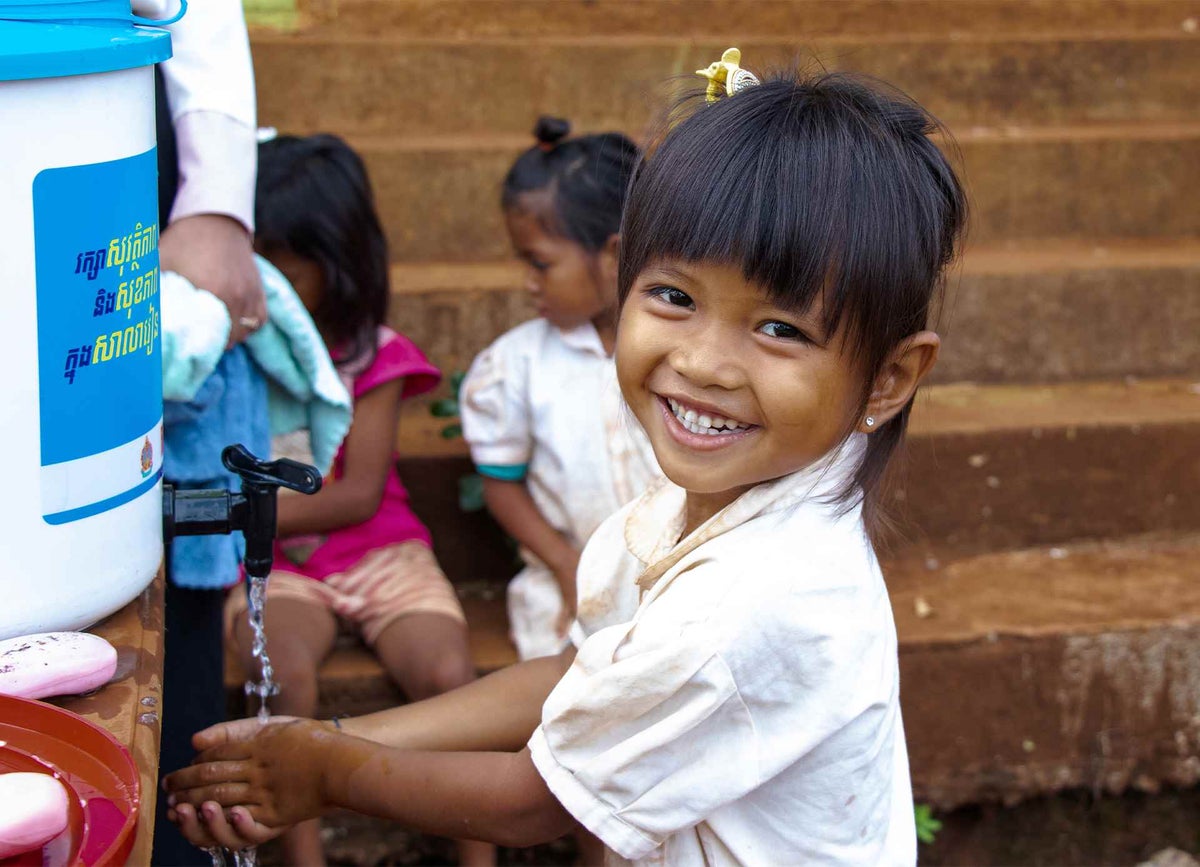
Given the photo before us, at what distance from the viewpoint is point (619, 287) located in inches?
56.3

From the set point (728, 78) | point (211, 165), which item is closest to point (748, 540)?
point (728, 78)

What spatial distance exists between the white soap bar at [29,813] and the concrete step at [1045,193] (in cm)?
262

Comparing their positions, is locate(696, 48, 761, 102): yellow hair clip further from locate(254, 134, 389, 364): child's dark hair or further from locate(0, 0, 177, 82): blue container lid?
locate(254, 134, 389, 364): child's dark hair

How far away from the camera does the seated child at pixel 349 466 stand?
2.58 meters

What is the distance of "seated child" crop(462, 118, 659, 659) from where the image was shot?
269cm

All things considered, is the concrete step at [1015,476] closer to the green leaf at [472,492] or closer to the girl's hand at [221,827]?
the green leaf at [472,492]

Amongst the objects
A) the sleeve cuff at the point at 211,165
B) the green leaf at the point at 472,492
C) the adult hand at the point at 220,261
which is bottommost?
the green leaf at the point at 472,492

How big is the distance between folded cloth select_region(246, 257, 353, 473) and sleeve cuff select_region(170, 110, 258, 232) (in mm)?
159

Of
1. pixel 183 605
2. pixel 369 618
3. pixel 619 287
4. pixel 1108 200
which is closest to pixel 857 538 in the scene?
pixel 619 287

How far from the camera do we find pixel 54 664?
1.06 m

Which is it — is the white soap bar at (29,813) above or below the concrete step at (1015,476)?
above

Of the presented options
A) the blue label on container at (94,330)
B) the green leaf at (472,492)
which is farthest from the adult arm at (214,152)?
the green leaf at (472,492)

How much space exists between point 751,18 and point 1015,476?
5.12 feet

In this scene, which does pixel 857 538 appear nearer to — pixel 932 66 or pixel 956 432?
pixel 956 432
